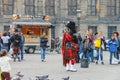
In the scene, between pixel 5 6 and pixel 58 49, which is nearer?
pixel 58 49

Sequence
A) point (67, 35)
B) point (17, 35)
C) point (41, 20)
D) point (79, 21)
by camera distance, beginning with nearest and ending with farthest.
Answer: point (67, 35)
point (17, 35)
point (41, 20)
point (79, 21)

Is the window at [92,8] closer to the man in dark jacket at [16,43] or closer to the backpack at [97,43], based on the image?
the man in dark jacket at [16,43]

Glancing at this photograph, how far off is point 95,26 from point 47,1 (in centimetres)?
614

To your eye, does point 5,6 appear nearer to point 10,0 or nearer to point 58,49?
point 10,0

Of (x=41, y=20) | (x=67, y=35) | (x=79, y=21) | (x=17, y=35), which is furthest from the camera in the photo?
(x=79, y=21)

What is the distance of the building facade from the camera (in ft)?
195

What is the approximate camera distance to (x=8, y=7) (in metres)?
59.5

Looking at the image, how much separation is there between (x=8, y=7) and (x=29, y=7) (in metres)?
2.39

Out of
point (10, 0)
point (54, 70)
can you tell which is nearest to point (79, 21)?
point (10, 0)

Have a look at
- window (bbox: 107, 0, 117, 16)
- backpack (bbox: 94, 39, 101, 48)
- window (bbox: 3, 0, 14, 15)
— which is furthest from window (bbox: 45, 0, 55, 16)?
backpack (bbox: 94, 39, 101, 48)

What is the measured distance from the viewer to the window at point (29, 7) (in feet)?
197

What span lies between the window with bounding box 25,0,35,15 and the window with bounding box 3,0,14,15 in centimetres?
167

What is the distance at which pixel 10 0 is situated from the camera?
59.7 m

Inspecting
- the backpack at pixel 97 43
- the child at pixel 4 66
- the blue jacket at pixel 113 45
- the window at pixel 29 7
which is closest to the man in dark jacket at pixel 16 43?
the backpack at pixel 97 43
